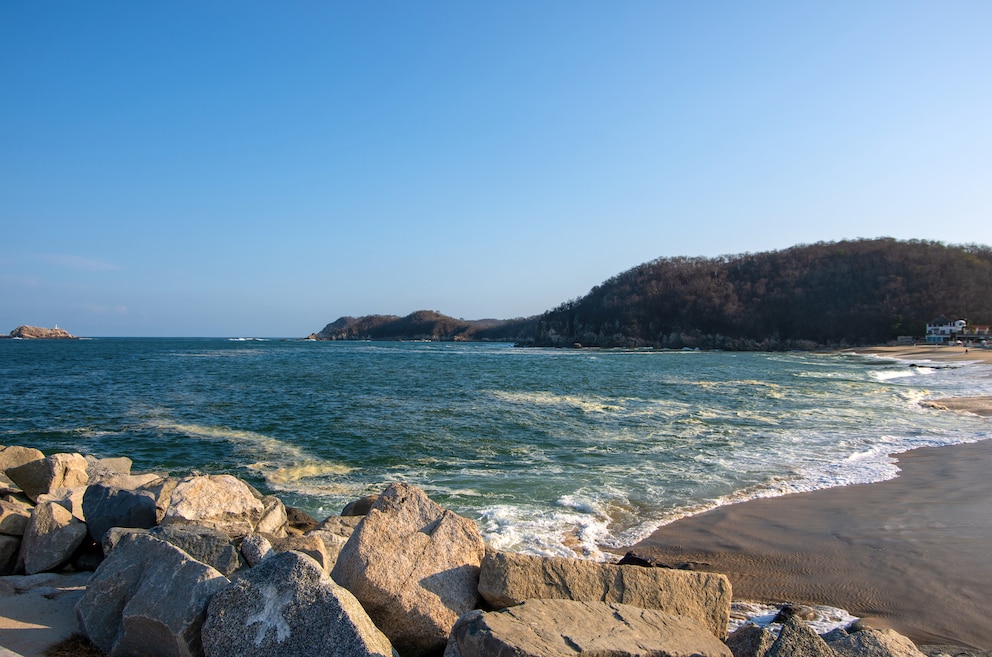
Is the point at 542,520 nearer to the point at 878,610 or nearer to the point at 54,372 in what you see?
the point at 878,610

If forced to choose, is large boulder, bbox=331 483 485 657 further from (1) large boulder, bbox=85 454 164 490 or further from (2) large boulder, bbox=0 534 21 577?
(1) large boulder, bbox=85 454 164 490

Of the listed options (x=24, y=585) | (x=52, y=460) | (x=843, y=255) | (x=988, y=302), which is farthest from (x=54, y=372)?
(x=843, y=255)

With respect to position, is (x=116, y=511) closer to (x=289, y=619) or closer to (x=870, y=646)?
(x=289, y=619)

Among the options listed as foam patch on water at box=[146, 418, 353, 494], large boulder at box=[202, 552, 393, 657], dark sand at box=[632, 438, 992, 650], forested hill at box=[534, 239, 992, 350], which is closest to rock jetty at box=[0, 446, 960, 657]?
large boulder at box=[202, 552, 393, 657]

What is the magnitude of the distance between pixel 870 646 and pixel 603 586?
1.88 m

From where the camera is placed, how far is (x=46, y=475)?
1029 centimetres

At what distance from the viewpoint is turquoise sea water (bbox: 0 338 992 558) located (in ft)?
37.8

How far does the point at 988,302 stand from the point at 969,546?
411 feet

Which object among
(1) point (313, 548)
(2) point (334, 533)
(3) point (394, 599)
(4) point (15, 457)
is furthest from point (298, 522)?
(4) point (15, 457)

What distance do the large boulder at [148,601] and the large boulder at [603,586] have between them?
6.89 ft

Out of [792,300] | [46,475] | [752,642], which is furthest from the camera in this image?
[792,300]

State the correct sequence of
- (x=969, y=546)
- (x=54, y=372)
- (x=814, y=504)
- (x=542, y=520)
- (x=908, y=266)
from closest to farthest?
(x=969, y=546), (x=542, y=520), (x=814, y=504), (x=54, y=372), (x=908, y=266)

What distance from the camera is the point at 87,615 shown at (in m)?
4.99

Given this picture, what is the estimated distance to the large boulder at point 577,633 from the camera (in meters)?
3.78
